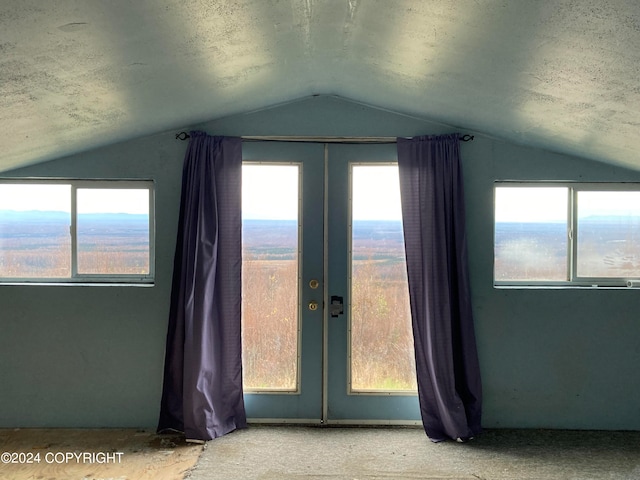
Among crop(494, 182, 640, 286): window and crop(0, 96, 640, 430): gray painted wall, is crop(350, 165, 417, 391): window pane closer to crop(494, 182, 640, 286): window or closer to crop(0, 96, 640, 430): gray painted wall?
crop(0, 96, 640, 430): gray painted wall

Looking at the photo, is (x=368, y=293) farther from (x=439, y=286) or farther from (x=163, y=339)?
(x=163, y=339)

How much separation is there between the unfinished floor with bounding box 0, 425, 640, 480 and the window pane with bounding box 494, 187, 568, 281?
42.6 inches

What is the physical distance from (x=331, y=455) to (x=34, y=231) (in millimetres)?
2518

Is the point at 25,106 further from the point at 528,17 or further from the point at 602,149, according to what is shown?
the point at 602,149

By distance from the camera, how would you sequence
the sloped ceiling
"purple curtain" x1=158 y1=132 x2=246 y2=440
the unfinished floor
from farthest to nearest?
1. "purple curtain" x1=158 y1=132 x2=246 y2=440
2. the unfinished floor
3. the sloped ceiling

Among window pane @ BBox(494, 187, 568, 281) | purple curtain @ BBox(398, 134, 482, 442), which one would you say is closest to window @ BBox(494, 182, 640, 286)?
window pane @ BBox(494, 187, 568, 281)

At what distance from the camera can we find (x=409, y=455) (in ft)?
11.0

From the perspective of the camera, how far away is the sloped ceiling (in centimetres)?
176

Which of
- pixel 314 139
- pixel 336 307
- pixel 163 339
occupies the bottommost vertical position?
pixel 163 339

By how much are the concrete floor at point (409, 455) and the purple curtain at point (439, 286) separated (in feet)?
0.72

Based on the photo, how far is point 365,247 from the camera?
3.83 m

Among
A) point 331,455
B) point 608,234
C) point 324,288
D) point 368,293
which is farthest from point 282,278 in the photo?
point 608,234

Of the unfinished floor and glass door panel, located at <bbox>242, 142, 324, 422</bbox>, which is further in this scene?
glass door panel, located at <bbox>242, 142, 324, 422</bbox>

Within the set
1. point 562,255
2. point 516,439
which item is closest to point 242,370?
point 516,439
